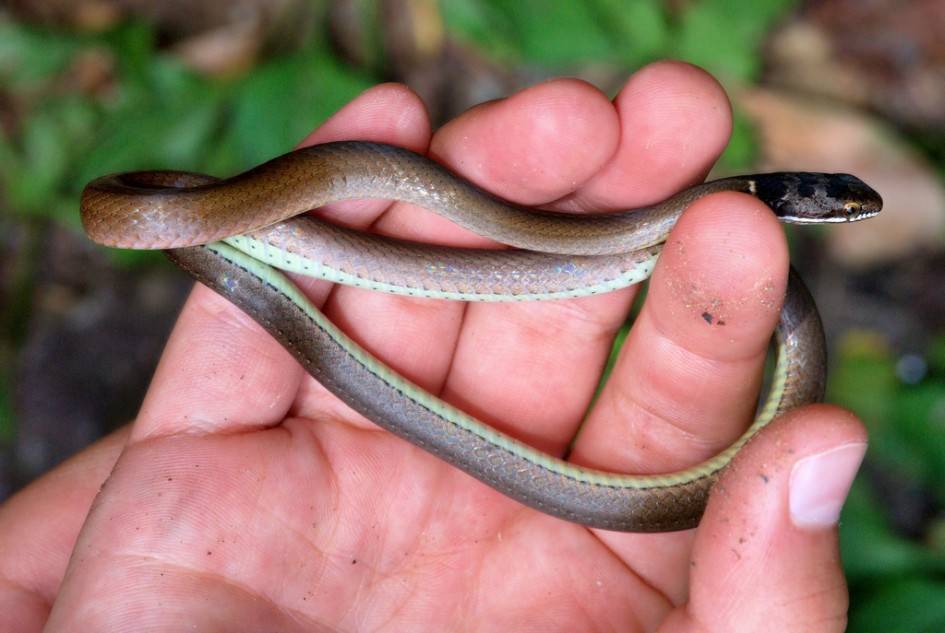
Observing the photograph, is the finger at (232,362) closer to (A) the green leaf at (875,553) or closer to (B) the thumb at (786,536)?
(B) the thumb at (786,536)

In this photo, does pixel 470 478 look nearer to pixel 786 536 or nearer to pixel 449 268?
pixel 449 268

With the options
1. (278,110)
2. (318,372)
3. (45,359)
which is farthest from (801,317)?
(45,359)

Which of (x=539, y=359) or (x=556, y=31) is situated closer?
(x=539, y=359)

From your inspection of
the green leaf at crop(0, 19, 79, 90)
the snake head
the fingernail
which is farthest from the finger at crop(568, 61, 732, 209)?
the green leaf at crop(0, 19, 79, 90)

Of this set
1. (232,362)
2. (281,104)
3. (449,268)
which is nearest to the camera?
(232,362)

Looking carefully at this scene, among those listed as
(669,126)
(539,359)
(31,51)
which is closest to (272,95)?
(31,51)

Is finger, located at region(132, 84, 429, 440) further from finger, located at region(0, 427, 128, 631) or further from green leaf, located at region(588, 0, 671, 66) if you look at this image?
green leaf, located at region(588, 0, 671, 66)

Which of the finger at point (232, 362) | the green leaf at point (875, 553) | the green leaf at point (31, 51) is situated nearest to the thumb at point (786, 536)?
the finger at point (232, 362)
